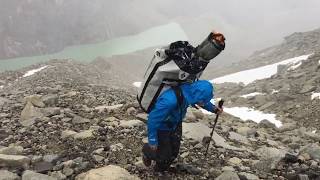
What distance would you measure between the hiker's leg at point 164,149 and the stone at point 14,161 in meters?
2.38

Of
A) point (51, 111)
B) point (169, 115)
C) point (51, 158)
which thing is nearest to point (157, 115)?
point (169, 115)

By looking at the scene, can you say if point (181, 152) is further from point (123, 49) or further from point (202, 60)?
point (123, 49)

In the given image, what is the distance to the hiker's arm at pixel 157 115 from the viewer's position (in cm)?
738

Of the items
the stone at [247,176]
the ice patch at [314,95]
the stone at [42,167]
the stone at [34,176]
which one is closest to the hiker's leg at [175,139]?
the stone at [247,176]

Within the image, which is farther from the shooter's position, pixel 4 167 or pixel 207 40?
pixel 4 167

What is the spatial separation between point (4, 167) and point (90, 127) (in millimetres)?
3009

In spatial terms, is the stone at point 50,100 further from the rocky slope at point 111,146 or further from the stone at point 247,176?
the stone at point 247,176

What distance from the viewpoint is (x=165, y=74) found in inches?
293

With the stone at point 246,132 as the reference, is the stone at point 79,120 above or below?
above

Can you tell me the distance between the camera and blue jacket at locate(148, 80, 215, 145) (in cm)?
740

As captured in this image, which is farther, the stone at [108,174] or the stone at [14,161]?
the stone at [14,161]

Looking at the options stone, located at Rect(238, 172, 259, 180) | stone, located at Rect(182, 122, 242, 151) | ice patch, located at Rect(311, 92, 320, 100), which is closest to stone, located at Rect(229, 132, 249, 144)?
stone, located at Rect(182, 122, 242, 151)

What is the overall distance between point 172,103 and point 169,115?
298 millimetres

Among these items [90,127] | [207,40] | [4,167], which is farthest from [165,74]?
[90,127]
